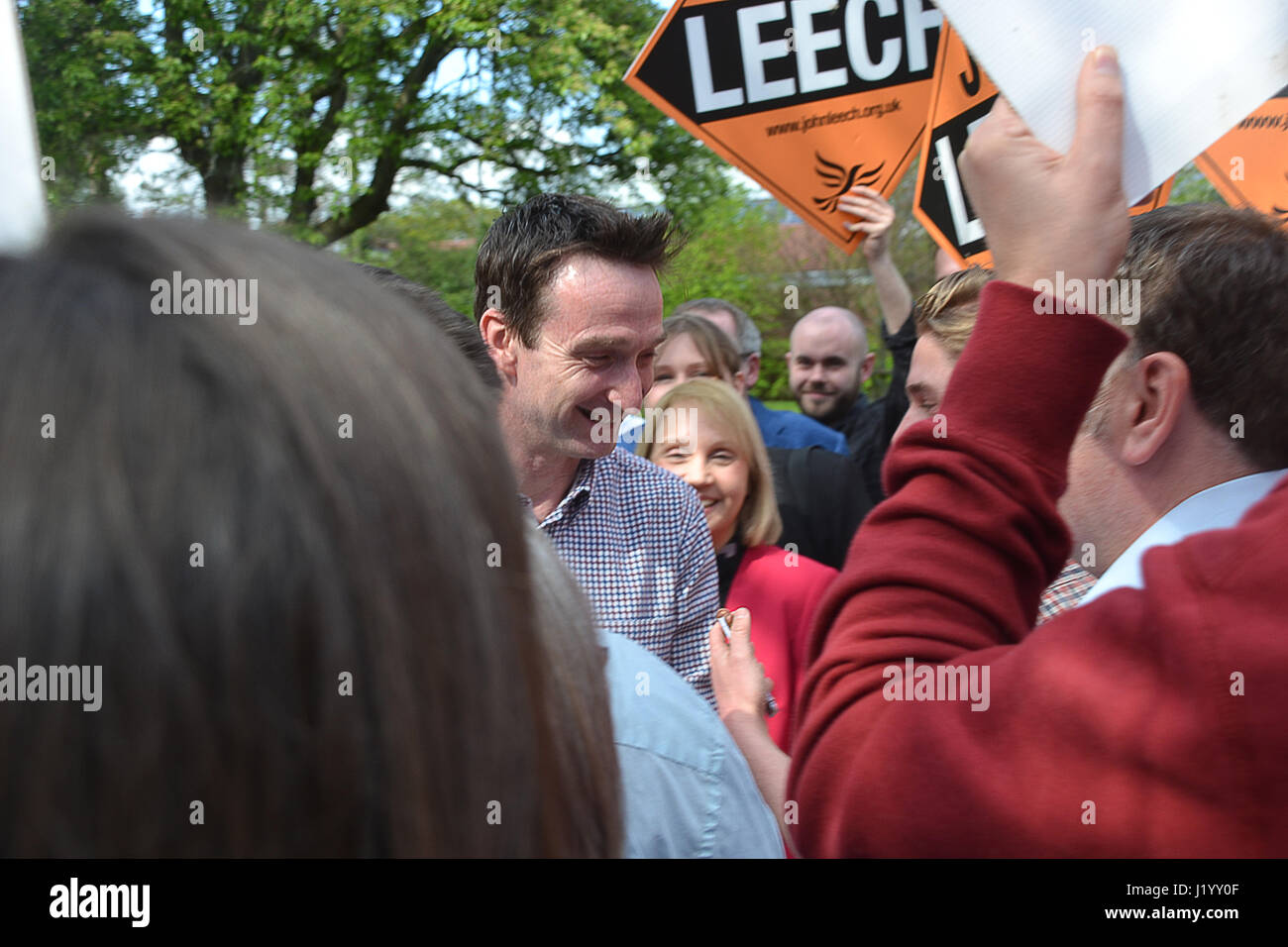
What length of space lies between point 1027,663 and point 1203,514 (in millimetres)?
397

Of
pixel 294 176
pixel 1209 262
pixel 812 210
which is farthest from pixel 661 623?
pixel 294 176

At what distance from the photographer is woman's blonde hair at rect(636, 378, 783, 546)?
3.30m

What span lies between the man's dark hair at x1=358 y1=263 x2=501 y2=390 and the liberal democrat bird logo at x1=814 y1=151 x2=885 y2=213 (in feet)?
4.62

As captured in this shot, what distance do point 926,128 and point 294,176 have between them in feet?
41.3

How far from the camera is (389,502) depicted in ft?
1.86

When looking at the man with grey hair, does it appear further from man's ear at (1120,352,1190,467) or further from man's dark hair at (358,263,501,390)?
man's ear at (1120,352,1190,467)

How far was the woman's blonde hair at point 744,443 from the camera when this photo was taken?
3297mm

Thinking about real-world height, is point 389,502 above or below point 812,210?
below

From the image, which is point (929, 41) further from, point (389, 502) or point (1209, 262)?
point (389, 502)

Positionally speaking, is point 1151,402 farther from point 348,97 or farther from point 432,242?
point 432,242

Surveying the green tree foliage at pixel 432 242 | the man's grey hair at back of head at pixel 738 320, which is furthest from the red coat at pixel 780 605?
the green tree foliage at pixel 432 242

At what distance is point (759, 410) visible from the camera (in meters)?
5.04

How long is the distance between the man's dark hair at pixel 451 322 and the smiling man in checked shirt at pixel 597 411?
42 centimetres

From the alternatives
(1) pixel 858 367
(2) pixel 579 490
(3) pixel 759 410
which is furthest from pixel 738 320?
(2) pixel 579 490
